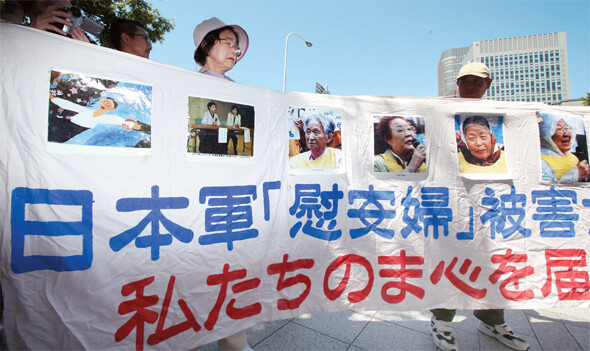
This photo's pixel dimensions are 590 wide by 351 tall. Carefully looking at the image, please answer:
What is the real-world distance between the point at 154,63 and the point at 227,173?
2.10ft

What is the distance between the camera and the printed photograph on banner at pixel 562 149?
6.49 feet

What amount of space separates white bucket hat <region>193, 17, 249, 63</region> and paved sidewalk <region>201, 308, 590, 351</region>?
1.96 metres

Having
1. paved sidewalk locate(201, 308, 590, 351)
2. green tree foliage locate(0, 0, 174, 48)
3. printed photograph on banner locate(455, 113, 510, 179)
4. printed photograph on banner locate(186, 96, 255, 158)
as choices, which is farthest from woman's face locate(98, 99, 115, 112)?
green tree foliage locate(0, 0, 174, 48)

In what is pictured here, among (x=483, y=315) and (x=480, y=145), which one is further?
(x=483, y=315)

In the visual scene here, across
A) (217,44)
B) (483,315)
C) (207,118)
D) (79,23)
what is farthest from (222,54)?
(483,315)

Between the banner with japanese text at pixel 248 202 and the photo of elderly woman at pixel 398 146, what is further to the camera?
the photo of elderly woman at pixel 398 146

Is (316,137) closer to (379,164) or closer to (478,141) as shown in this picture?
(379,164)

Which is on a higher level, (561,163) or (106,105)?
(106,105)

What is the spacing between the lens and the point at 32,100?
1204 mm

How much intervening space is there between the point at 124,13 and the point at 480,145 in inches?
430

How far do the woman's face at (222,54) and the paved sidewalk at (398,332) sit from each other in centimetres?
184

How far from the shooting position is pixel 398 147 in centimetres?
189

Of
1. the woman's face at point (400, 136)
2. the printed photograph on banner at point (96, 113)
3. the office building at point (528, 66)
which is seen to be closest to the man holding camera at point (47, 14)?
the printed photograph on banner at point (96, 113)

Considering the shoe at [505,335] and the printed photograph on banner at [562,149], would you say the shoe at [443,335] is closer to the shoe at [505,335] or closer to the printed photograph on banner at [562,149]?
the shoe at [505,335]
